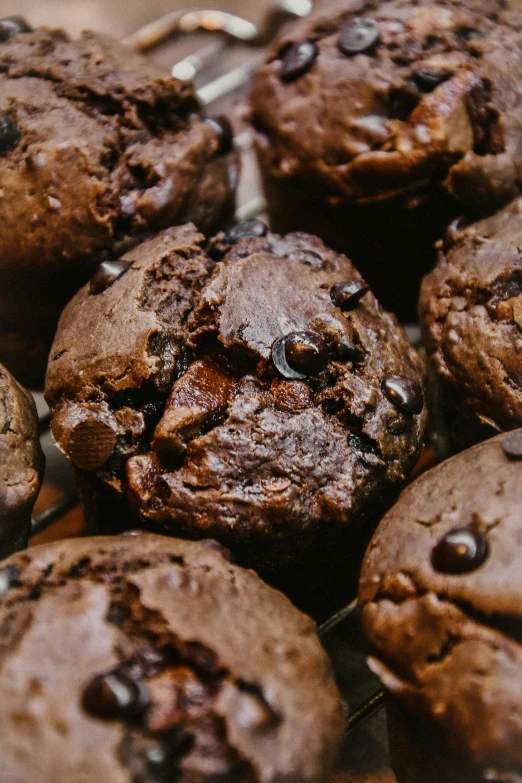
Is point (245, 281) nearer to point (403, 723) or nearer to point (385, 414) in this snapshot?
point (385, 414)

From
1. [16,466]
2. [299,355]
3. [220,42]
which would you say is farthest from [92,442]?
[220,42]

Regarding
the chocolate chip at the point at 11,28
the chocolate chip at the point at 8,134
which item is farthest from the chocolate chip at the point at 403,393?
the chocolate chip at the point at 11,28

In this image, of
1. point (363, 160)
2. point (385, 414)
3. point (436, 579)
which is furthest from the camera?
point (363, 160)

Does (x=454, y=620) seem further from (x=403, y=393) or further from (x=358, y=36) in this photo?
(x=358, y=36)

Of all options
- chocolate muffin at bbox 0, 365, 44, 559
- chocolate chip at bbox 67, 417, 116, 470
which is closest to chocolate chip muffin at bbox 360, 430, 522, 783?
chocolate chip at bbox 67, 417, 116, 470

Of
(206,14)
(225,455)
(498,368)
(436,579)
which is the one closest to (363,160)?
(498,368)

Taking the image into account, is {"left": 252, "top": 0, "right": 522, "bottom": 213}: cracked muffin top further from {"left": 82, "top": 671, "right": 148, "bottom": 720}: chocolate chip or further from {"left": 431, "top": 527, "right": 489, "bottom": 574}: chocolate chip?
{"left": 82, "top": 671, "right": 148, "bottom": 720}: chocolate chip
